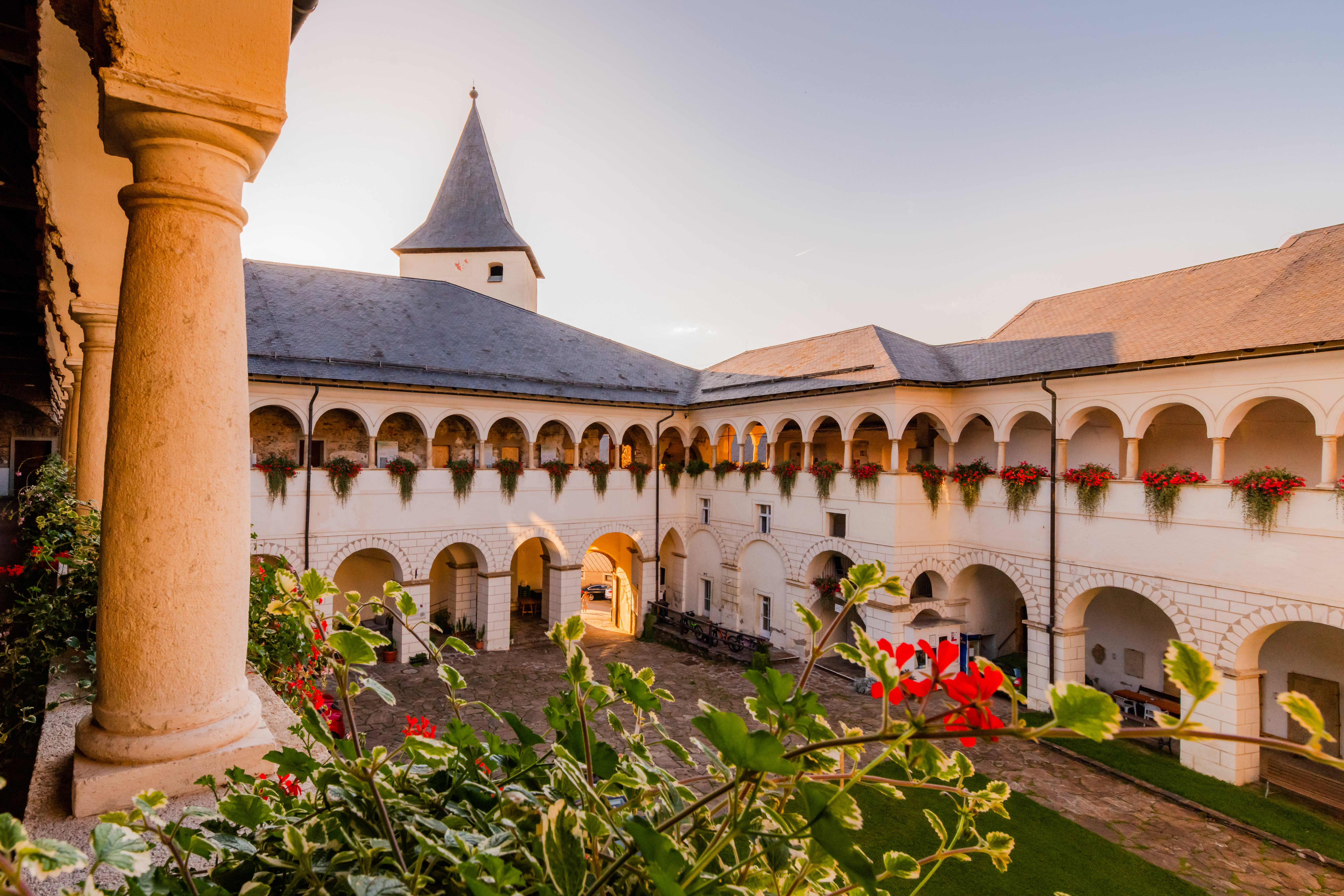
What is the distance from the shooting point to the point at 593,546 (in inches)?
875

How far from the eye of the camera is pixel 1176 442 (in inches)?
513

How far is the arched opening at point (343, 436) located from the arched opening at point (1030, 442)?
14.9 metres

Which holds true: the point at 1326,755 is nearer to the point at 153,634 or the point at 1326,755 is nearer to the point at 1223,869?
the point at 153,634

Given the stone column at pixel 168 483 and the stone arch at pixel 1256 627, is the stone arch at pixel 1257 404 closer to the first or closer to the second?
the stone arch at pixel 1256 627

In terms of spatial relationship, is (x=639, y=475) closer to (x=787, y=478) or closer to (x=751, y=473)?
(x=751, y=473)

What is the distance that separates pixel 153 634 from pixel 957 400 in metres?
15.2

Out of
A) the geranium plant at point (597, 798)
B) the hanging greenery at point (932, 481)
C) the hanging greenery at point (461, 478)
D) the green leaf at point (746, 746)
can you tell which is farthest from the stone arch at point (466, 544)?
the green leaf at point (746, 746)

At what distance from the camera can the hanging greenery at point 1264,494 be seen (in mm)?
9945

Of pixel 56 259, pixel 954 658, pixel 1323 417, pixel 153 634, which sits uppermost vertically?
pixel 56 259

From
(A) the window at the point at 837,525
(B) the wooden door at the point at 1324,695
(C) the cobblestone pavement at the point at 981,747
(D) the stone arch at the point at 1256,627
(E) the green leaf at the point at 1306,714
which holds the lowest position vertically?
(C) the cobblestone pavement at the point at 981,747

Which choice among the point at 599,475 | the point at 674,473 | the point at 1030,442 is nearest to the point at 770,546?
the point at 674,473

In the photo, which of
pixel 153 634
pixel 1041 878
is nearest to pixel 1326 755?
pixel 153 634

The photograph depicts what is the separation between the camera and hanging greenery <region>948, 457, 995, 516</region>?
1429 cm

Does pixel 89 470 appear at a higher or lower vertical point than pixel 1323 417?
lower
